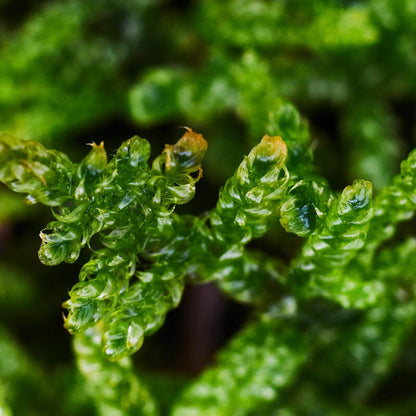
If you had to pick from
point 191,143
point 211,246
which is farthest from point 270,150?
point 211,246

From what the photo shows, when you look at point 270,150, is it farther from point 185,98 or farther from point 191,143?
point 185,98

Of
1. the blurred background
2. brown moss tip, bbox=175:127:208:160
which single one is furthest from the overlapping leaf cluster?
→ the blurred background

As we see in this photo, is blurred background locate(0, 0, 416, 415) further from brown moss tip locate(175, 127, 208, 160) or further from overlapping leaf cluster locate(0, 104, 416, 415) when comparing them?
brown moss tip locate(175, 127, 208, 160)

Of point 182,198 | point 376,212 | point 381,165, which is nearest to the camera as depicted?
point 182,198

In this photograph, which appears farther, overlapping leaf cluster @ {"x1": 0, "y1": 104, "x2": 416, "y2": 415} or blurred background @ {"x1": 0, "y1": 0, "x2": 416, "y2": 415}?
blurred background @ {"x1": 0, "y1": 0, "x2": 416, "y2": 415}

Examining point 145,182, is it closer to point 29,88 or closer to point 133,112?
point 133,112

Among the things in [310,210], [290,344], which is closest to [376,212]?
[310,210]
